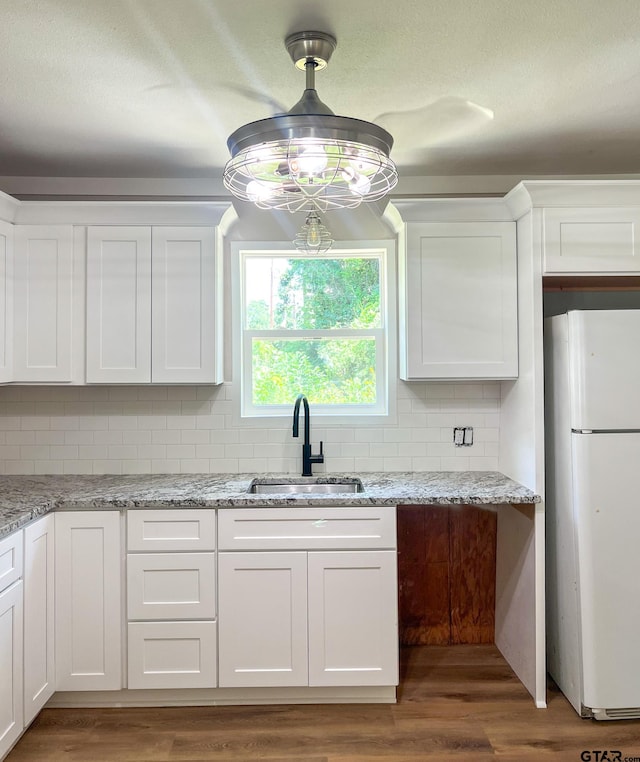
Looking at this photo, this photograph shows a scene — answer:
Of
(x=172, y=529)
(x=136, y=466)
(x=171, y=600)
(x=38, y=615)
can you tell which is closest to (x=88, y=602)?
(x=38, y=615)

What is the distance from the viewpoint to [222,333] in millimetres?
3201

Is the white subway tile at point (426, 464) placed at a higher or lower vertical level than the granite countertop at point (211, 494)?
higher

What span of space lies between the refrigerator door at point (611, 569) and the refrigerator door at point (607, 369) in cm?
→ 8

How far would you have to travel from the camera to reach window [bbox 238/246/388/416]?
3365mm

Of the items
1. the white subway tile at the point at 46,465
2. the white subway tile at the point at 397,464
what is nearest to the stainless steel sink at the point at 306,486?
the white subway tile at the point at 397,464

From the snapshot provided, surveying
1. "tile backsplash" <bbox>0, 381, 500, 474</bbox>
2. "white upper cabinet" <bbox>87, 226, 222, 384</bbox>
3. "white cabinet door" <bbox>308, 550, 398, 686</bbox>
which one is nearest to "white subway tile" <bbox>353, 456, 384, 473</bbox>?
"tile backsplash" <bbox>0, 381, 500, 474</bbox>

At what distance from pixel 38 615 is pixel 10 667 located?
27 centimetres

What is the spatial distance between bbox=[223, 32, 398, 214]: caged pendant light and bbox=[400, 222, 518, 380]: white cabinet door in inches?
39.0

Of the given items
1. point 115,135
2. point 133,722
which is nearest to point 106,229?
point 115,135

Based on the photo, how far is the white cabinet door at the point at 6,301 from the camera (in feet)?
9.30

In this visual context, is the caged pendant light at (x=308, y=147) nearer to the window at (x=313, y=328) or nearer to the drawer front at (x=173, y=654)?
the window at (x=313, y=328)

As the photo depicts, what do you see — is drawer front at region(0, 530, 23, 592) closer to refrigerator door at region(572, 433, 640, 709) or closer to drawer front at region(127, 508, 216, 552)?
drawer front at region(127, 508, 216, 552)

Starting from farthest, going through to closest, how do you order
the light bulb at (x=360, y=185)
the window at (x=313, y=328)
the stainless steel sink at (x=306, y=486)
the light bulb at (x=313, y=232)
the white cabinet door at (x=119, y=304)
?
the window at (x=313, y=328), the stainless steel sink at (x=306, y=486), the white cabinet door at (x=119, y=304), the light bulb at (x=313, y=232), the light bulb at (x=360, y=185)

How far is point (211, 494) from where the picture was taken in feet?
8.88
